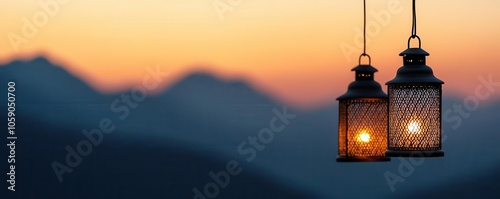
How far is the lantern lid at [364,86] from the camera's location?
5.87 meters

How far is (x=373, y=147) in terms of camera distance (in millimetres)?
5793

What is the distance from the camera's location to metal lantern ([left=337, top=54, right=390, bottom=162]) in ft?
19.0

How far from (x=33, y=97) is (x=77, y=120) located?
38.5 inches

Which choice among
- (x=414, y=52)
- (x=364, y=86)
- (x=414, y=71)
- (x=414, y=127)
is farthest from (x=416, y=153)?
(x=364, y=86)

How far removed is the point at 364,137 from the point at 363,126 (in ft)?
0.22

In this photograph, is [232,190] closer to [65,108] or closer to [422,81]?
[65,108]

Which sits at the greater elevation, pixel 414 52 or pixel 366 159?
pixel 414 52

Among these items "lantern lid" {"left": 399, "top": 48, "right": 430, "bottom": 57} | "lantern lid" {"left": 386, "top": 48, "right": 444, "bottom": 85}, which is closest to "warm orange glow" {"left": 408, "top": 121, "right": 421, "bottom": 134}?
"lantern lid" {"left": 386, "top": 48, "right": 444, "bottom": 85}

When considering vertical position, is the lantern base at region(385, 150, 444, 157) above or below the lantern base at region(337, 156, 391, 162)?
below

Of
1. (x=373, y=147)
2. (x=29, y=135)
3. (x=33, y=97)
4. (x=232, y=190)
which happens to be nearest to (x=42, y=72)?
(x=33, y=97)

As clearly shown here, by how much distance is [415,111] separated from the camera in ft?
16.9

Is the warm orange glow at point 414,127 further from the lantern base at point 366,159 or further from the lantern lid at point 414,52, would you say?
the lantern base at point 366,159

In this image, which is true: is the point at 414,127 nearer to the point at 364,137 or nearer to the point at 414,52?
the point at 414,52

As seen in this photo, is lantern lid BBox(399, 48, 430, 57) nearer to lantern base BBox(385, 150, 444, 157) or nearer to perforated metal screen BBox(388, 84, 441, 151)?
perforated metal screen BBox(388, 84, 441, 151)
